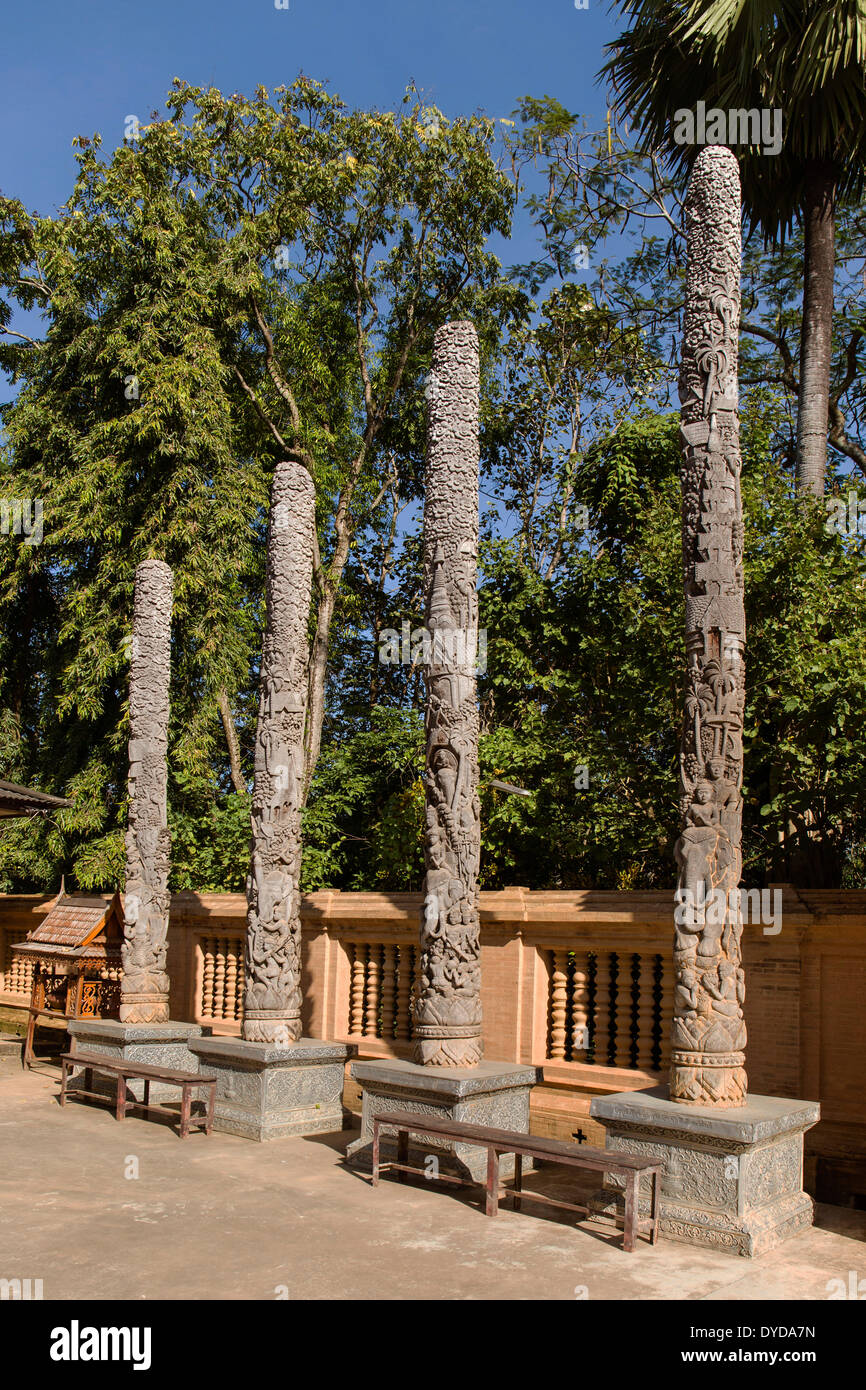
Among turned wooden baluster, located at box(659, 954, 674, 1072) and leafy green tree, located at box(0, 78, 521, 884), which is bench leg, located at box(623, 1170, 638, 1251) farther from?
leafy green tree, located at box(0, 78, 521, 884)

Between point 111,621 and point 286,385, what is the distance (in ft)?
20.5

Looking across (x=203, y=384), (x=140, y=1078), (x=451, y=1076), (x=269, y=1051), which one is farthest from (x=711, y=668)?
(x=203, y=384)

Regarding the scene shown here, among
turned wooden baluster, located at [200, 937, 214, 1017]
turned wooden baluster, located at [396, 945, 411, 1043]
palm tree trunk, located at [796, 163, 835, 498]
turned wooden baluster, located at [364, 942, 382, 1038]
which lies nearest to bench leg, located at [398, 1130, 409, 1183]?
turned wooden baluster, located at [396, 945, 411, 1043]

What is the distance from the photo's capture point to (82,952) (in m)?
12.3

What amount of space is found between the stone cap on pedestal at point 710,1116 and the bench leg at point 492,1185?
70 centimetres

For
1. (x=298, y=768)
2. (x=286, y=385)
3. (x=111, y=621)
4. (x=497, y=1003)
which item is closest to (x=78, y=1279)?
(x=497, y=1003)

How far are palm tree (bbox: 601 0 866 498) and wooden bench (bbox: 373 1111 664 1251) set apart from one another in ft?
28.1

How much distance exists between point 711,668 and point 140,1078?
6315mm

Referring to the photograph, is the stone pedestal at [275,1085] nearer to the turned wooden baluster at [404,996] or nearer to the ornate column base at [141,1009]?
the turned wooden baluster at [404,996]

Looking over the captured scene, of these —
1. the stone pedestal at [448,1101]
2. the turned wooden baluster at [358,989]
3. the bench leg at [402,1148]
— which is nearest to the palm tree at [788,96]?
the turned wooden baluster at [358,989]

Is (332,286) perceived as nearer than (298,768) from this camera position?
No

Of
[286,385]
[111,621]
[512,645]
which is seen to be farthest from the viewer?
[286,385]

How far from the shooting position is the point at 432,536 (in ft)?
30.6

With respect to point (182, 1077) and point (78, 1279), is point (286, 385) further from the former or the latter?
point (78, 1279)
